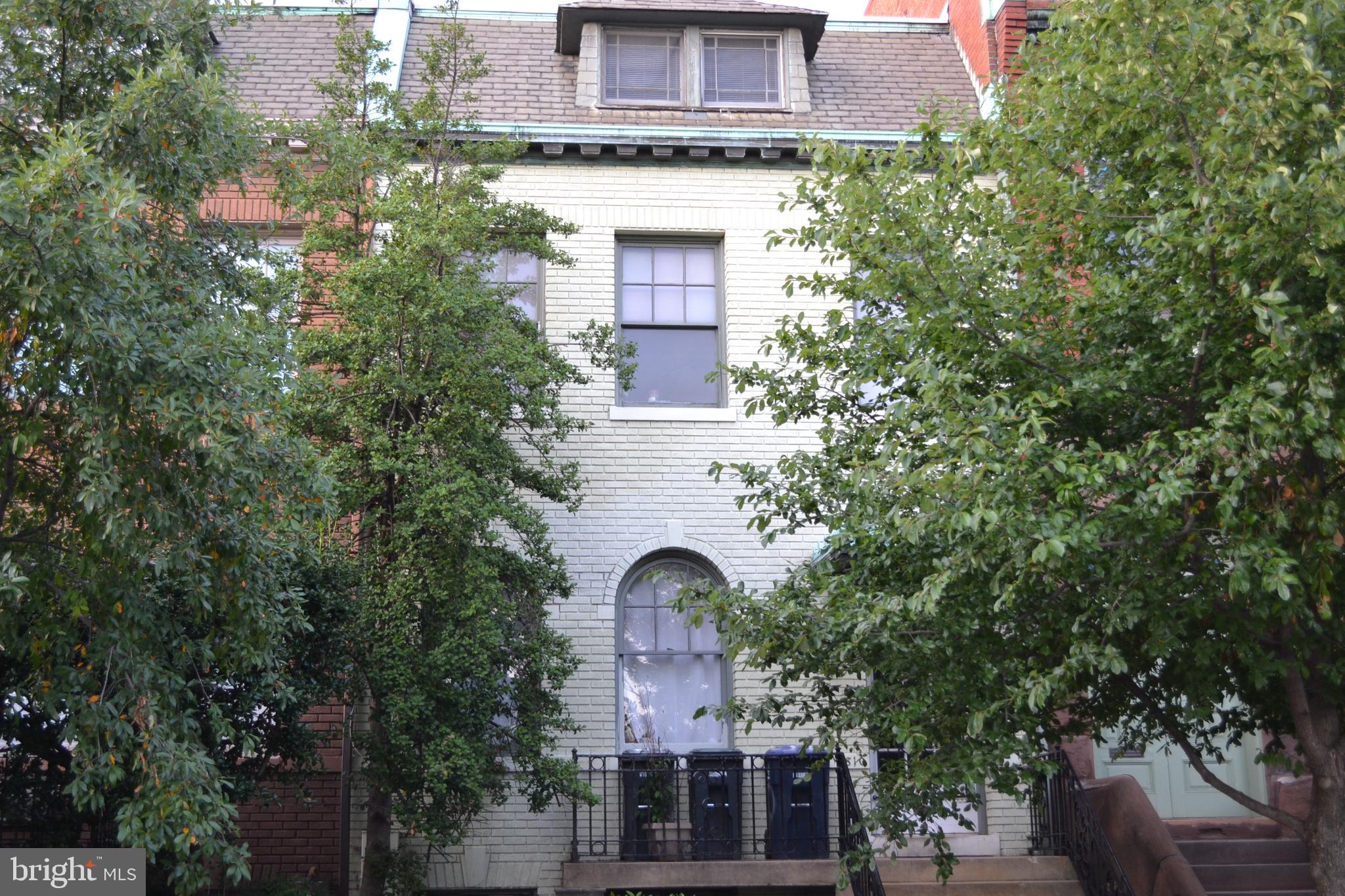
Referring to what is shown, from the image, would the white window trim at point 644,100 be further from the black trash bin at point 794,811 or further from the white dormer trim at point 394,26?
the black trash bin at point 794,811

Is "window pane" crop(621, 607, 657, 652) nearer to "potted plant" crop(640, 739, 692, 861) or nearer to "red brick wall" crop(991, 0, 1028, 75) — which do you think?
"potted plant" crop(640, 739, 692, 861)

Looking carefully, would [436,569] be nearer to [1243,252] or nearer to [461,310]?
[461,310]

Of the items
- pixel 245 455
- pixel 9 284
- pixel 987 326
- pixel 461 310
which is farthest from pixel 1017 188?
pixel 9 284

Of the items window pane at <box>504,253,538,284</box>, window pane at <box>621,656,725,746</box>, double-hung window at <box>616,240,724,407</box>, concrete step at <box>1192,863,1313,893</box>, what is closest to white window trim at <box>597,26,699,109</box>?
double-hung window at <box>616,240,724,407</box>

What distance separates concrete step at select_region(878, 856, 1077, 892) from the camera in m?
11.7

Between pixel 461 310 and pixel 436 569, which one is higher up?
pixel 461 310

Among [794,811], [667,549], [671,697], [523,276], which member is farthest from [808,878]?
[523,276]

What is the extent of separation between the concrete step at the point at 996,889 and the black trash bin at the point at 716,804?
4.89ft

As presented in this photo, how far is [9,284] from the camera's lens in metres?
6.27

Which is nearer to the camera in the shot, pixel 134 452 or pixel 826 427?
pixel 134 452

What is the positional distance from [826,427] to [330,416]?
4.30m

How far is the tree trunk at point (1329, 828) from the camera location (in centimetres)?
732

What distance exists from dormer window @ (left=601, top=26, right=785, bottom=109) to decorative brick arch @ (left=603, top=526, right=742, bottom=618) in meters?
5.45

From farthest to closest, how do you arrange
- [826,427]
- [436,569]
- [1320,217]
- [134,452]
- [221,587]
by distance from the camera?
[436,569]
[826,427]
[221,587]
[134,452]
[1320,217]
